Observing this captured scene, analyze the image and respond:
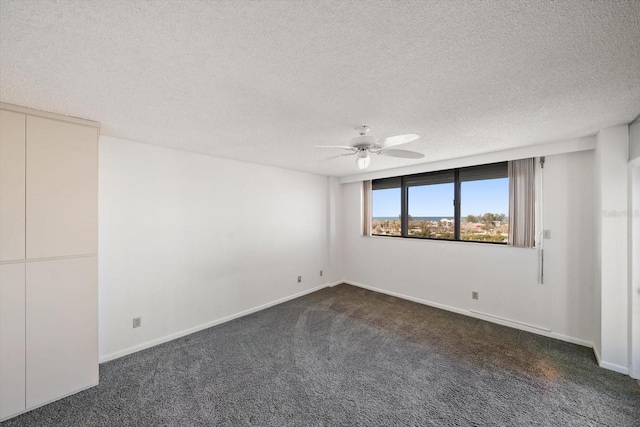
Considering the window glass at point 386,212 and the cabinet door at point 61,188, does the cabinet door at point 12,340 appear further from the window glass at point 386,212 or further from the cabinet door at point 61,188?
the window glass at point 386,212

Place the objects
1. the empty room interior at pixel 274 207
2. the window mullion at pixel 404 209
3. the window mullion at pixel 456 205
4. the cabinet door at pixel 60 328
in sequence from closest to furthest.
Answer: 1. the empty room interior at pixel 274 207
2. the cabinet door at pixel 60 328
3. the window mullion at pixel 456 205
4. the window mullion at pixel 404 209

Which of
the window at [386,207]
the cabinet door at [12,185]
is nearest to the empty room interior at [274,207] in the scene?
the cabinet door at [12,185]

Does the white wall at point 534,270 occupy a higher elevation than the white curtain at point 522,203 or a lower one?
lower

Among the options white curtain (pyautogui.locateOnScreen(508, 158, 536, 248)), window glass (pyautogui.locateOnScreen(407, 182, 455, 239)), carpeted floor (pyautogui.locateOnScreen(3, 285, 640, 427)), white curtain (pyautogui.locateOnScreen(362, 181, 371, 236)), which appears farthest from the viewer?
white curtain (pyautogui.locateOnScreen(362, 181, 371, 236))

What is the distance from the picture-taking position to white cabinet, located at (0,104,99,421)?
1.90 meters

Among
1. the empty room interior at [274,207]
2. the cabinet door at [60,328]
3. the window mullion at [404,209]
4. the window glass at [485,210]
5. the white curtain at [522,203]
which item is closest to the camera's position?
the empty room interior at [274,207]

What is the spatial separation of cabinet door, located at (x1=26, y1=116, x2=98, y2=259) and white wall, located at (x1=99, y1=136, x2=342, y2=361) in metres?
0.45

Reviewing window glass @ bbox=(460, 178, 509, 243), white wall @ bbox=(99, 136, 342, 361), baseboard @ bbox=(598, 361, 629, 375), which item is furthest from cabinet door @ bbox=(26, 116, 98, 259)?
baseboard @ bbox=(598, 361, 629, 375)

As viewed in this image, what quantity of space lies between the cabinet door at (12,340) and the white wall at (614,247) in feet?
17.2

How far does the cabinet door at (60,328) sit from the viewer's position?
199cm

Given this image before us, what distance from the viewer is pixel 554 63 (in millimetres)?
1372

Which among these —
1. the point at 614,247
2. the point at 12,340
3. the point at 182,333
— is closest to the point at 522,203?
the point at 614,247

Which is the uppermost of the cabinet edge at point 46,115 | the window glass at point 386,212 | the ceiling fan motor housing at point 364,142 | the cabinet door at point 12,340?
the cabinet edge at point 46,115

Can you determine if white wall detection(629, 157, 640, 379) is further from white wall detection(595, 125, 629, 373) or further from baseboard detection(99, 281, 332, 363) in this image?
baseboard detection(99, 281, 332, 363)
